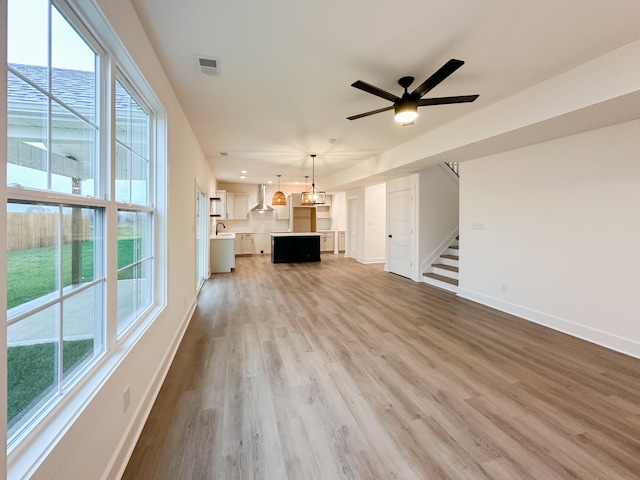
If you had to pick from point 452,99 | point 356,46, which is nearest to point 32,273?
point 356,46

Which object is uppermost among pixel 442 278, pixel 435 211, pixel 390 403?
pixel 435 211

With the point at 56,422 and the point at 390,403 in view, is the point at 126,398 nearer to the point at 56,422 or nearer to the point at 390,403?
the point at 56,422

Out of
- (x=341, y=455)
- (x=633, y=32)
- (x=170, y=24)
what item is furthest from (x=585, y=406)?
(x=170, y=24)

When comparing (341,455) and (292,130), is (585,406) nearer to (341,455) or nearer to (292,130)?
(341,455)

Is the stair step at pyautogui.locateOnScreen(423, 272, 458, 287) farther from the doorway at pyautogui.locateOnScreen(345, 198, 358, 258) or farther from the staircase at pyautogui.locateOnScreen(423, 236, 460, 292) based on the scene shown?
the doorway at pyautogui.locateOnScreen(345, 198, 358, 258)

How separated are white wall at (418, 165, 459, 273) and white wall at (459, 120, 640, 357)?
4.73 feet

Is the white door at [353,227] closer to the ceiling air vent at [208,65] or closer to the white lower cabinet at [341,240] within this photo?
the white lower cabinet at [341,240]

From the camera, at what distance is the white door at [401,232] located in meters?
6.68

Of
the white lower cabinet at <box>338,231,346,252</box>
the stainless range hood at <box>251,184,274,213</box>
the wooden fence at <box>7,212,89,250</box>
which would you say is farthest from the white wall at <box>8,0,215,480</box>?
the white lower cabinet at <box>338,231,346,252</box>

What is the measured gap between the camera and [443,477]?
1.50m

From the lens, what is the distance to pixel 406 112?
113 inches

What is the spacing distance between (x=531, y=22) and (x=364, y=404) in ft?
9.92

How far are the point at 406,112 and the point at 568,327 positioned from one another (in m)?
3.24

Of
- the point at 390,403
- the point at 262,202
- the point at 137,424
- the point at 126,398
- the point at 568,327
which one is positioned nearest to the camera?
the point at 126,398
